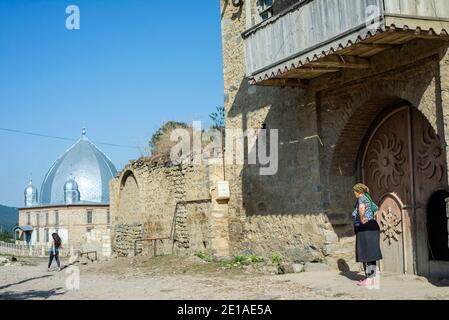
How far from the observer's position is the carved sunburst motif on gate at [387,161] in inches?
414

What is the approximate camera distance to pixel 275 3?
12.7 meters

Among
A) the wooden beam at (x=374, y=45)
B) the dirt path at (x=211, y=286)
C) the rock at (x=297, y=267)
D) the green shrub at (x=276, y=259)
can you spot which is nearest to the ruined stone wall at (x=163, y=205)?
the dirt path at (x=211, y=286)

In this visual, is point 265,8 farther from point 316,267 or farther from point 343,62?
point 316,267

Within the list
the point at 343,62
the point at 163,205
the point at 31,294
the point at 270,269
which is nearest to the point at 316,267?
the point at 270,269

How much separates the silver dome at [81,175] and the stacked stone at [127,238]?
106 ft

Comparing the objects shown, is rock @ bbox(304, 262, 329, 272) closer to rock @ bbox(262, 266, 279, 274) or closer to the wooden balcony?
rock @ bbox(262, 266, 279, 274)

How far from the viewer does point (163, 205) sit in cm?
1748

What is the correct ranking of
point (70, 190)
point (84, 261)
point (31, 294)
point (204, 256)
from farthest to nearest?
point (70, 190)
point (84, 261)
point (204, 256)
point (31, 294)

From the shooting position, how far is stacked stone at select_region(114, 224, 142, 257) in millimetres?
19428

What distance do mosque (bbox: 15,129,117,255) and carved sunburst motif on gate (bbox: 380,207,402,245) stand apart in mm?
42873

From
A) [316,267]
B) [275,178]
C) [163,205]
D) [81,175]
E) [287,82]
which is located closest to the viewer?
[316,267]

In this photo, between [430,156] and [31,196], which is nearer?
[430,156]

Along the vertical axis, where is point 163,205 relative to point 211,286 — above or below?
above

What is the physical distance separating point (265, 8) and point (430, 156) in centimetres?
552
